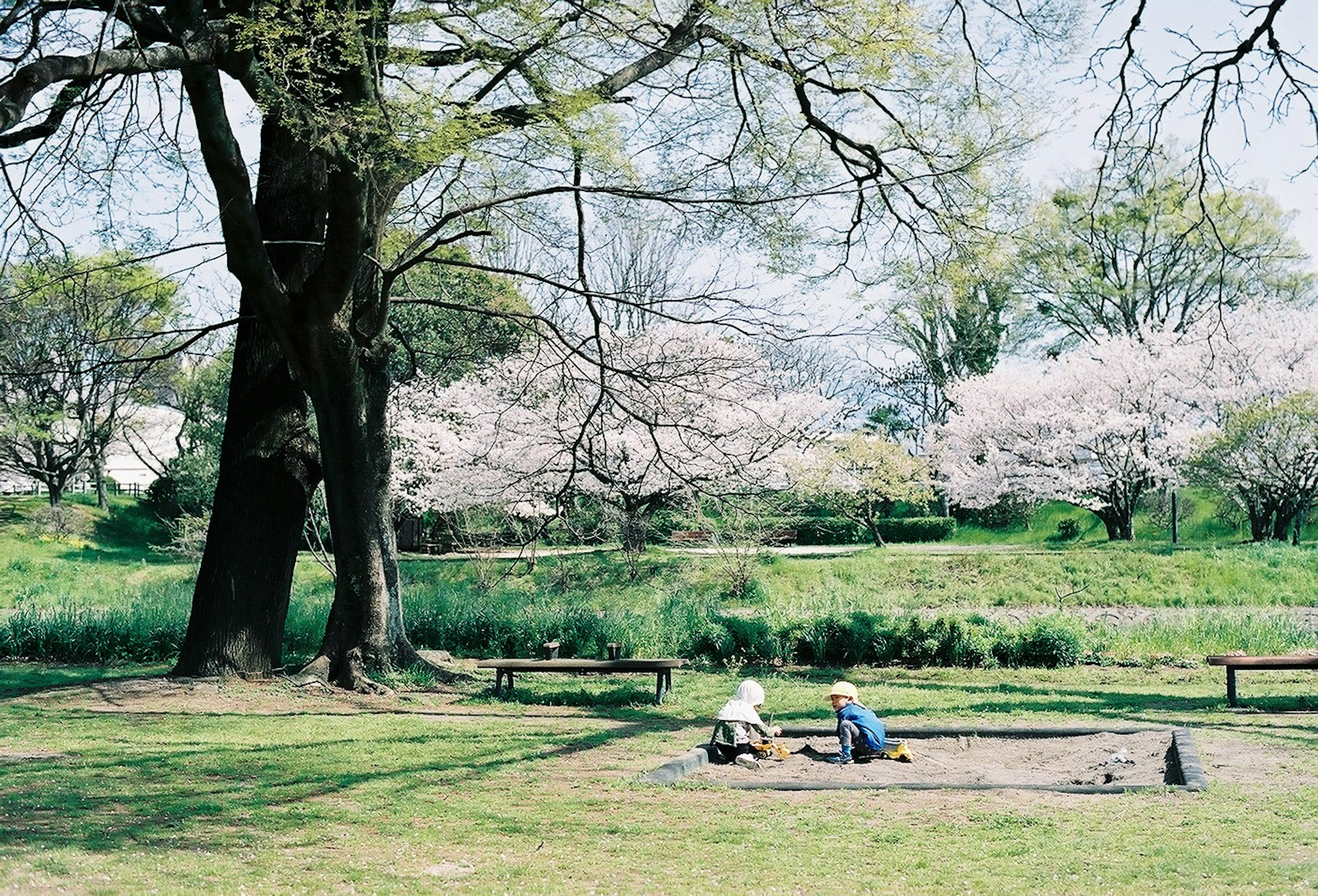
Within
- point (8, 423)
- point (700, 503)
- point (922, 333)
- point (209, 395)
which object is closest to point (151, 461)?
point (8, 423)

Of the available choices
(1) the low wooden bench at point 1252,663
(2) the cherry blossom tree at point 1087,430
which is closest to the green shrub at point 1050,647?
(1) the low wooden bench at point 1252,663

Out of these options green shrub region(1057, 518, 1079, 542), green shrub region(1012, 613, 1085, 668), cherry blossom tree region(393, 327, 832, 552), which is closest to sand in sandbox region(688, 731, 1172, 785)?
cherry blossom tree region(393, 327, 832, 552)

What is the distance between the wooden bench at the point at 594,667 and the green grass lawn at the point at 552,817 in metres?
0.83

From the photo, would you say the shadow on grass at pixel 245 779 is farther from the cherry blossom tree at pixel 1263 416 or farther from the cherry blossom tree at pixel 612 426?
the cherry blossom tree at pixel 1263 416

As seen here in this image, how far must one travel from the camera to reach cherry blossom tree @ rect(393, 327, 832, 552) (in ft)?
44.0

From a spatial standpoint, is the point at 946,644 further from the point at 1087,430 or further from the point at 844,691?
the point at 1087,430

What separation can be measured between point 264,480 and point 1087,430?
27621 mm

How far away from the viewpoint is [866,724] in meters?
8.65

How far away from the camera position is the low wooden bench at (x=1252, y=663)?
37.8 feet

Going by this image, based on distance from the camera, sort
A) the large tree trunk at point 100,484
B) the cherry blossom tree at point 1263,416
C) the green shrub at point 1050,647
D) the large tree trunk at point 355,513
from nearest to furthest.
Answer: the large tree trunk at point 355,513
the green shrub at point 1050,647
the cherry blossom tree at point 1263,416
the large tree trunk at point 100,484

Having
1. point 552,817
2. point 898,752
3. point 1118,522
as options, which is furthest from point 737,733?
point 1118,522

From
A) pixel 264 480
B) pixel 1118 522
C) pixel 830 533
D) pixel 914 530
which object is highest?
pixel 1118 522

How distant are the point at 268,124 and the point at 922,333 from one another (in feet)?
121

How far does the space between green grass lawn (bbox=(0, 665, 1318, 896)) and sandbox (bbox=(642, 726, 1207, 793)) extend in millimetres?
204
